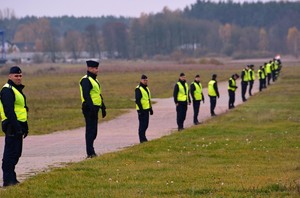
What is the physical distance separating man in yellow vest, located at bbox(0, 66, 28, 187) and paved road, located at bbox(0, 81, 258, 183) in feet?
3.30

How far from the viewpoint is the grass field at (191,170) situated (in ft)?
39.3

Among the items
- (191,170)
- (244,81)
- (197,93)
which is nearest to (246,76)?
(244,81)

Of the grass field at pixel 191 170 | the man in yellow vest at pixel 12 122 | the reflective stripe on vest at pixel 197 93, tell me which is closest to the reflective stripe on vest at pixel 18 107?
the man in yellow vest at pixel 12 122

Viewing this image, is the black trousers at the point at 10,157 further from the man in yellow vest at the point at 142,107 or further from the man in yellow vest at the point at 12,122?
the man in yellow vest at the point at 142,107

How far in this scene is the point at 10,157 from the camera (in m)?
13.4

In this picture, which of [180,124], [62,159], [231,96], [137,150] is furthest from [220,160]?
[231,96]

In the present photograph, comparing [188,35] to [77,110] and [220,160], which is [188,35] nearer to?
[77,110]

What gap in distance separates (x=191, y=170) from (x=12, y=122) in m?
3.45

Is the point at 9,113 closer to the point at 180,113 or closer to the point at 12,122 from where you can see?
the point at 12,122

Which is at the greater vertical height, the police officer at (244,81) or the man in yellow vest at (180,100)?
the man in yellow vest at (180,100)

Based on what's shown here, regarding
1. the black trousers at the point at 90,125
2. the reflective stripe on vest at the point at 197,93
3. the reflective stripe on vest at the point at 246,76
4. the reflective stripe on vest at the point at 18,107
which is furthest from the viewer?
the reflective stripe on vest at the point at 246,76

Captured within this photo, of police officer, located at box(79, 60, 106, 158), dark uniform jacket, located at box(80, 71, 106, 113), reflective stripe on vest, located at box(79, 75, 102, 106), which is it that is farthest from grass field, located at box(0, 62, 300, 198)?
reflective stripe on vest, located at box(79, 75, 102, 106)

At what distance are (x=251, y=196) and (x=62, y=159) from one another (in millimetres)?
7351

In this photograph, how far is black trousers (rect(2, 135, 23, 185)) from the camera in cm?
1328
